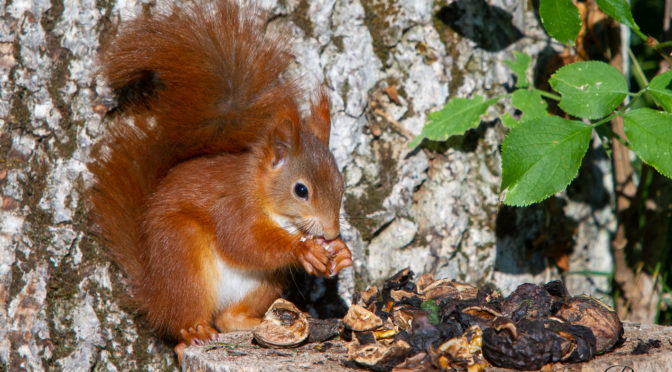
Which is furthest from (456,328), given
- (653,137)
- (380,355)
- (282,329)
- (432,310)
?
(653,137)

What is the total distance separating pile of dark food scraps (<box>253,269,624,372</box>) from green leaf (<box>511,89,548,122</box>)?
0.42 m

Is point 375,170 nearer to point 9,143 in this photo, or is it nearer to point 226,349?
point 226,349

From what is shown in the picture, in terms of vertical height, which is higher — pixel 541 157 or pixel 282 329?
pixel 541 157

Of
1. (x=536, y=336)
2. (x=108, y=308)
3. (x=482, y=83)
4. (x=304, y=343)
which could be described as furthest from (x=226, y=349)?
(x=482, y=83)

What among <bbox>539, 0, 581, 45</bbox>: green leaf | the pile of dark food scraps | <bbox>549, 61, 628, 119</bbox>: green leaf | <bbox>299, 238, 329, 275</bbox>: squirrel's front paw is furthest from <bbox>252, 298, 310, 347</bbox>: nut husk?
<bbox>539, 0, 581, 45</bbox>: green leaf

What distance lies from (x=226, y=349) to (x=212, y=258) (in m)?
0.29

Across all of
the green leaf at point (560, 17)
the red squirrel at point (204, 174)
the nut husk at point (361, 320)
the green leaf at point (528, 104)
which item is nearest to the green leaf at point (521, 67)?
the green leaf at point (528, 104)

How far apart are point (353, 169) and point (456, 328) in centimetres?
64

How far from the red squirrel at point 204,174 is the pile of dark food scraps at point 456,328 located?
18 cm

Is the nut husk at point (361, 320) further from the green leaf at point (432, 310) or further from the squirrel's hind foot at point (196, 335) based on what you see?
the squirrel's hind foot at point (196, 335)

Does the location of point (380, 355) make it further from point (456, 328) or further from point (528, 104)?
point (528, 104)

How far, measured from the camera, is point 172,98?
4.86ft

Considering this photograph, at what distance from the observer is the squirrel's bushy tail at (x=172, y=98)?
56.5 inches

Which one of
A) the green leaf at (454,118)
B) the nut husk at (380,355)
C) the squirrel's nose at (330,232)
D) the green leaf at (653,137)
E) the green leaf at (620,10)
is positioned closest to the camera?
the nut husk at (380,355)
